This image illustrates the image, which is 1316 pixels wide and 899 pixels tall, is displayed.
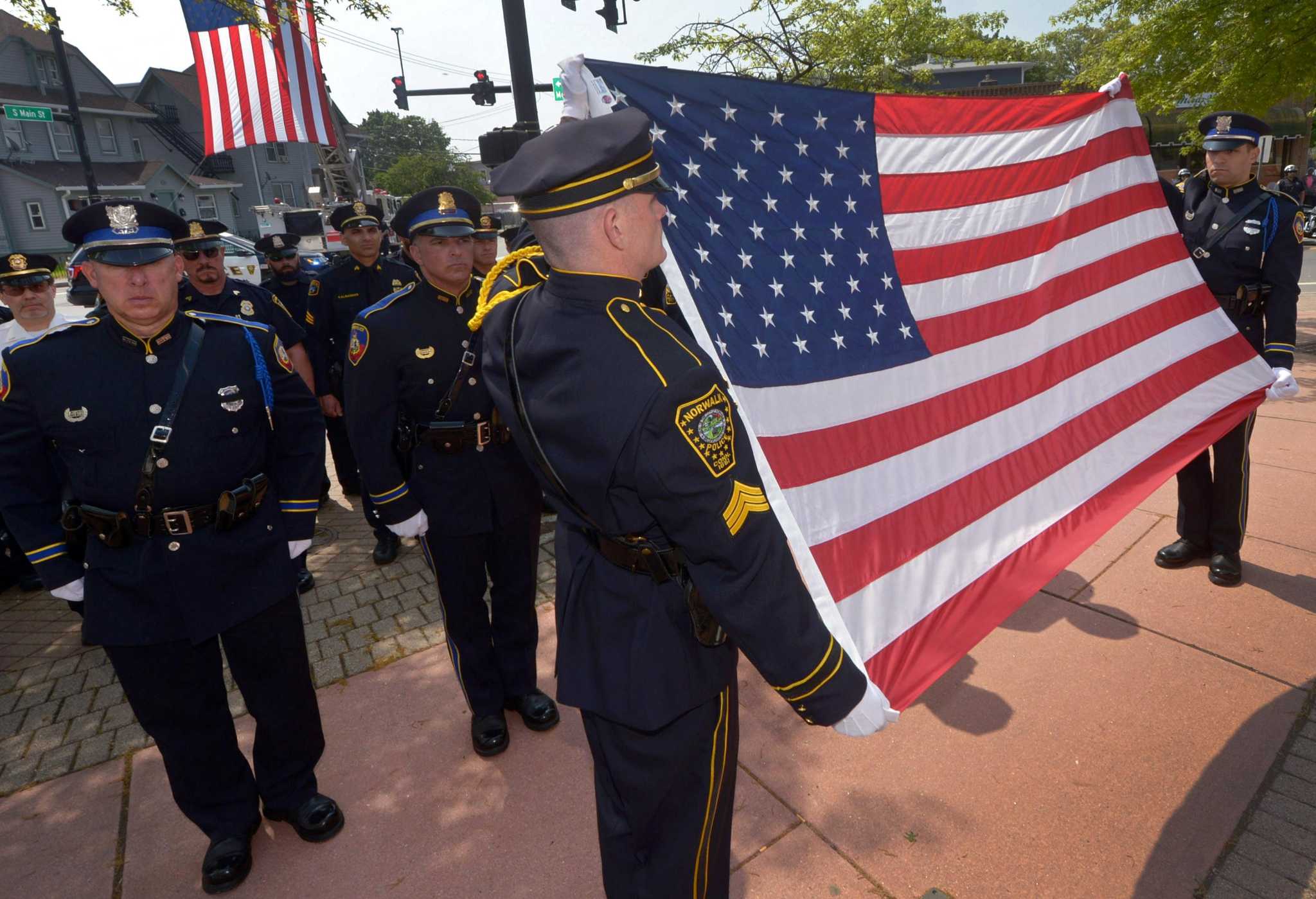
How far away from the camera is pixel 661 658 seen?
180cm

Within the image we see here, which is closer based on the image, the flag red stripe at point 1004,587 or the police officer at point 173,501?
the flag red stripe at point 1004,587

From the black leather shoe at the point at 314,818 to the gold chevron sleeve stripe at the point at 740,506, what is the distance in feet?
7.38

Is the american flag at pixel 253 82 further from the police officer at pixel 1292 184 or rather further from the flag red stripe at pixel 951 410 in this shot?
the police officer at pixel 1292 184

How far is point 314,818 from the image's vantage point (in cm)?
281

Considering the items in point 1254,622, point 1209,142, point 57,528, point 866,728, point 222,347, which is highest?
point 1209,142

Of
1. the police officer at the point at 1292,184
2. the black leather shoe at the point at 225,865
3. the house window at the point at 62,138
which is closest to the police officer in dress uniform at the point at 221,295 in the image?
the black leather shoe at the point at 225,865

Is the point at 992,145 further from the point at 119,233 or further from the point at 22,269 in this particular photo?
the point at 22,269

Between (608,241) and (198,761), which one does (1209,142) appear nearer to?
→ (608,241)

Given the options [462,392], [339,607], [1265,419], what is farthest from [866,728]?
[1265,419]

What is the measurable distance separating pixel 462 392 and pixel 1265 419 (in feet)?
24.4

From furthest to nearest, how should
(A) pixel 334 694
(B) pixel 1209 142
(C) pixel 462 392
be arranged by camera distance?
(B) pixel 1209 142, (A) pixel 334 694, (C) pixel 462 392

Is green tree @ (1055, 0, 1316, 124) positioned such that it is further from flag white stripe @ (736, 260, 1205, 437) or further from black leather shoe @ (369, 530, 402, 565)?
black leather shoe @ (369, 530, 402, 565)

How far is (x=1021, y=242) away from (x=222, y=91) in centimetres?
1262

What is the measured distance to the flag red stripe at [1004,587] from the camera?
2.11 metres
